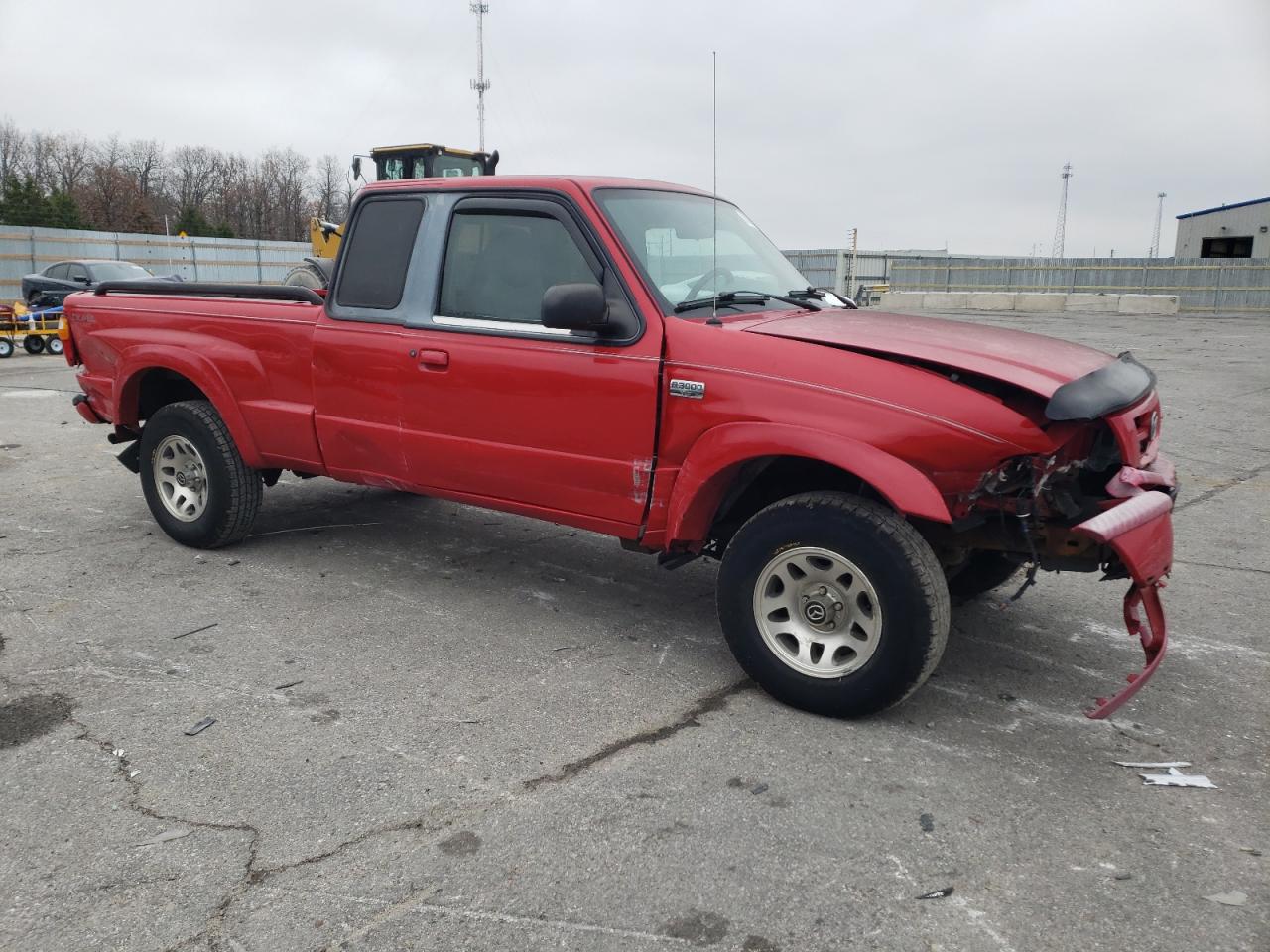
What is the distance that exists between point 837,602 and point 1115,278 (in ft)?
130

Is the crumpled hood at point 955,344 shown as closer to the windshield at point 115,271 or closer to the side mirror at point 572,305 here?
the side mirror at point 572,305

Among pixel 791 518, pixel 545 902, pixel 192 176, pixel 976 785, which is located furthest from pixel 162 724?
pixel 192 176

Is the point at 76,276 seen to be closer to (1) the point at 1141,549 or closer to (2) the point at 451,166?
(2) the point at 451,166

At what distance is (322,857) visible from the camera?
2760 mm

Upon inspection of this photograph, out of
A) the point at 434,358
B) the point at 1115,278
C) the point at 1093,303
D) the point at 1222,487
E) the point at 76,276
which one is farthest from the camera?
the point at 1115,278

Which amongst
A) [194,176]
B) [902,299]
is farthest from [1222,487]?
[194,176]

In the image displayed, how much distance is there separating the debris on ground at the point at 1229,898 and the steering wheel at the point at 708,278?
2.75 metres

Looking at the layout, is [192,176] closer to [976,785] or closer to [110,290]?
[110,290]

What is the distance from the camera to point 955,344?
373 centimetres

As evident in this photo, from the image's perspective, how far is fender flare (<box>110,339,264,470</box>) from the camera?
210 inches

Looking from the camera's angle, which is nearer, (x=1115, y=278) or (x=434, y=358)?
(x=434, y=358)

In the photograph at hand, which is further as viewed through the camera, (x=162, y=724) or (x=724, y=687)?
(x=724, y=687)

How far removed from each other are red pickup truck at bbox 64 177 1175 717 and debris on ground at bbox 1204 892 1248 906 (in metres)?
0.65

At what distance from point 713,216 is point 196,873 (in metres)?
3.56
